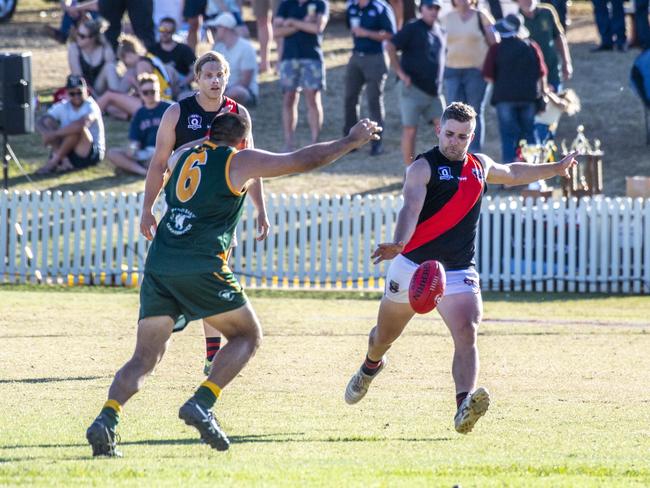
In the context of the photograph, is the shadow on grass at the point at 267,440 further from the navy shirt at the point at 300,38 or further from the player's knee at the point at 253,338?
the navy shirt at the point at 300,38

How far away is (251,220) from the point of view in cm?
1908

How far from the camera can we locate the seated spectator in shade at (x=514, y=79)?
1938cm

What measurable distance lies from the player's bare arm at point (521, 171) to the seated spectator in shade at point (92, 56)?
15.8 meters

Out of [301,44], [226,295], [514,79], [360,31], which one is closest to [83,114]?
[301,44]

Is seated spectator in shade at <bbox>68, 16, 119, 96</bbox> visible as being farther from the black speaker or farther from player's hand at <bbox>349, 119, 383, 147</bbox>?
player's hand at <bbox>349, 119, 383, 147</bbox>

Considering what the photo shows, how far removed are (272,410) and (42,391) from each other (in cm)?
173

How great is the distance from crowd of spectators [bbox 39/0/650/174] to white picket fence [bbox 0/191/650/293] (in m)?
1.56

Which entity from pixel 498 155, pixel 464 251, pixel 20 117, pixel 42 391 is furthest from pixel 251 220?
pixel 464 251

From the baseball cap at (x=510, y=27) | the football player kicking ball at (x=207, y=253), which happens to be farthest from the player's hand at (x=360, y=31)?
the football player kicking ball at (x=207, y=253)

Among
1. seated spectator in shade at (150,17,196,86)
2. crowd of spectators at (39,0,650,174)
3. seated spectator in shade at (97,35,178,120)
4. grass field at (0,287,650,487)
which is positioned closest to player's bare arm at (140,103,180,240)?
grass field at (0,287,650,487)

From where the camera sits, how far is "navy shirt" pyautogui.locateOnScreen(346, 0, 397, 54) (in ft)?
70.2

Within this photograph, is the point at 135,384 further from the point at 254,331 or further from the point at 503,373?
the point at 503,373

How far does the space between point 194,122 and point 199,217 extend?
2.36m

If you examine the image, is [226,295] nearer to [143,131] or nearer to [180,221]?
[180,221]
